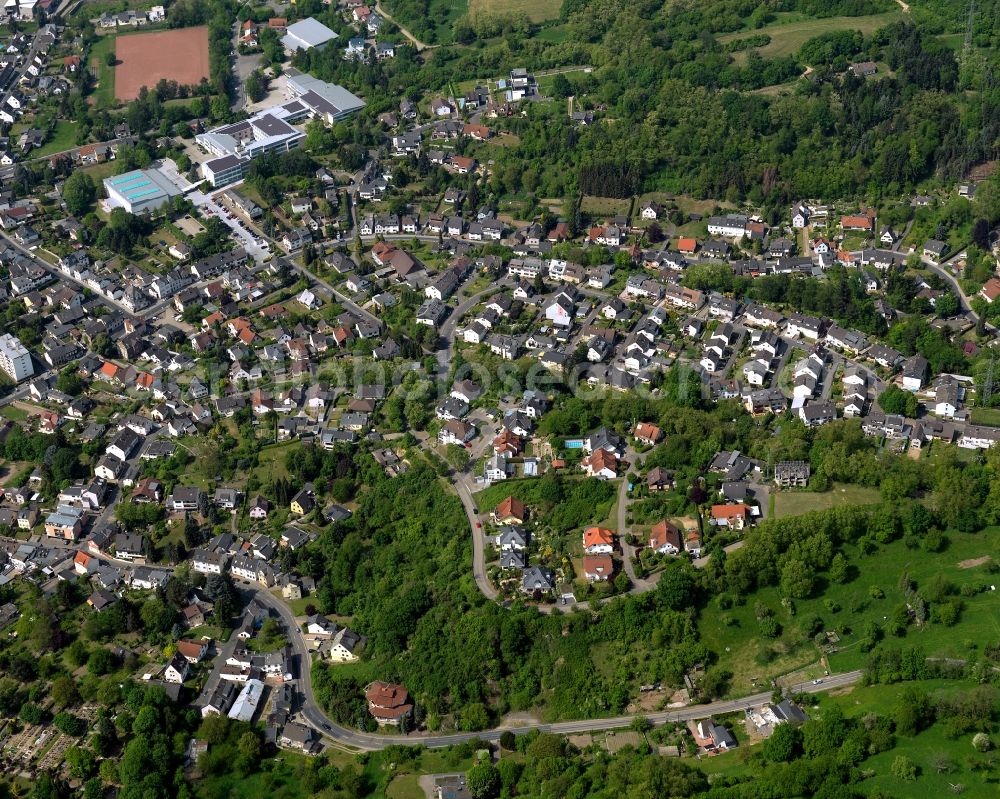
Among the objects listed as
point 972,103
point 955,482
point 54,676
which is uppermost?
point 972,103

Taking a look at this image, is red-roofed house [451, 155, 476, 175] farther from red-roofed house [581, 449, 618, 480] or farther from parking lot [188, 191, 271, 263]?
red-roofed house [581, 449, 618, 480]

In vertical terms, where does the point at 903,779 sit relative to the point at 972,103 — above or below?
below

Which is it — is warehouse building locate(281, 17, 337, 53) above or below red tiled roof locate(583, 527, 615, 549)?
above

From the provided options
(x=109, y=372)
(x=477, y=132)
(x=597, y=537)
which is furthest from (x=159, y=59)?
(x=597, y=537)

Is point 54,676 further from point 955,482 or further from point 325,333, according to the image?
point 955,482

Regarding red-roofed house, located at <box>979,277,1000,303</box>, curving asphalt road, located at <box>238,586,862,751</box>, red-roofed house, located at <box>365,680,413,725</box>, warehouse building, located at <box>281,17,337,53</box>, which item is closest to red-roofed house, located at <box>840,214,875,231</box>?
red-roofed house, located at <box>979,277,1000,303</box>

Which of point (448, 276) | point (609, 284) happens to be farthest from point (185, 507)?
point (609, 284)
